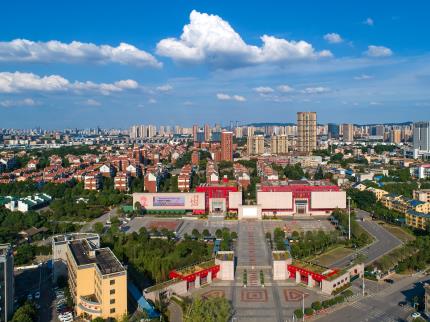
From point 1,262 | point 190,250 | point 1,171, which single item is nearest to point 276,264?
point 190,250

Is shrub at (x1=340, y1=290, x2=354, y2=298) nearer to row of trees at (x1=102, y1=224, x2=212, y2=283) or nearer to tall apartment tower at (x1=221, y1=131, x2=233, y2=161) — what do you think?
row of trees at (x1=102, y1=224, x2=212, y2=283)

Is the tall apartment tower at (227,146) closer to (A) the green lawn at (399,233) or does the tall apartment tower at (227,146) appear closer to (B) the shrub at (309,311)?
(A) the green lawn at (399,233)

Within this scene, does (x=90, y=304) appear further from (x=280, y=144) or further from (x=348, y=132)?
(x=348, y=132)

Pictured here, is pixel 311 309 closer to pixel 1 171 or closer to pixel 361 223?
pixel 361 223

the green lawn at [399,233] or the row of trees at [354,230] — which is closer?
the row of trees at [354,230]

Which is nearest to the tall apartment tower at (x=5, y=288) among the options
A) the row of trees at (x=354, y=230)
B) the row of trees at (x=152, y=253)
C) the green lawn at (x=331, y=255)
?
the row of trees at (x=152, y=253)

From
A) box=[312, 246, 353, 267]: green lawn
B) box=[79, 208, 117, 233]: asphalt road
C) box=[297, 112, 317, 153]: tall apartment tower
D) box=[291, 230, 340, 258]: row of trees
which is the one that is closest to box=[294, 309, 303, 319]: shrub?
box=[312, 246, 353, 267]: green lawn
